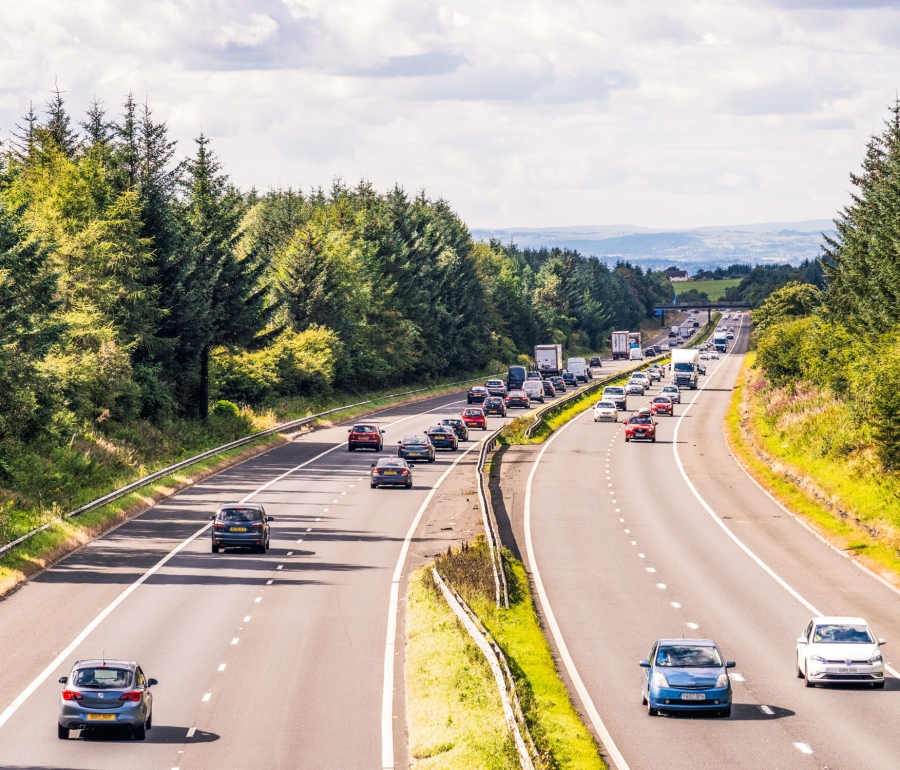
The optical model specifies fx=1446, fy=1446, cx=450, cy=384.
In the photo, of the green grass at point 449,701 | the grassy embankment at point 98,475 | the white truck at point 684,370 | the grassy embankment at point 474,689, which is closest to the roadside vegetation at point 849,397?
the grassy embankment at point 474,689

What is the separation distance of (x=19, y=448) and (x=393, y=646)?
91.1 feet

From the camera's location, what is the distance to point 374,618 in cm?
3738

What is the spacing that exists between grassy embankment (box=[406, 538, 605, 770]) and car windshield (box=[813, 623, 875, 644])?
5.64m

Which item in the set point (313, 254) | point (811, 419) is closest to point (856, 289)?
point (811, 419)

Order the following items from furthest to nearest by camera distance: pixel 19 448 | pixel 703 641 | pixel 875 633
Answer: pixel 19 448 < pixel 875 633 < pixel 703 641

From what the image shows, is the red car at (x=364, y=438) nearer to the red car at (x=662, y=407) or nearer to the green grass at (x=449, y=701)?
the red car at (x=662, y=407)

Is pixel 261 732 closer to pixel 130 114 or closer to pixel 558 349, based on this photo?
pixel 130 114

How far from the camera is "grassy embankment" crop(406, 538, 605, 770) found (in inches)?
946

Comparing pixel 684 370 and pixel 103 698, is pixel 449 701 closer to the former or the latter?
pixel 103 698

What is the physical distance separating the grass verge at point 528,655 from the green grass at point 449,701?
683mm

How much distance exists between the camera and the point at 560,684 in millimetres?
30375

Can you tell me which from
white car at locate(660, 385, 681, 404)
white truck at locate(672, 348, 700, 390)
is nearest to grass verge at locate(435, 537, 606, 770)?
white car at locate(660, 385, 681, 404)

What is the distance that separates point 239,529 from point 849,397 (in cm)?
4117

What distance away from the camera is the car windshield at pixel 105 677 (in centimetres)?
2477
